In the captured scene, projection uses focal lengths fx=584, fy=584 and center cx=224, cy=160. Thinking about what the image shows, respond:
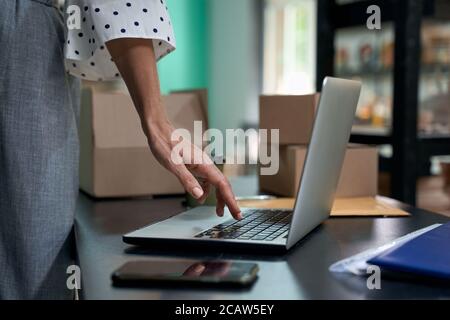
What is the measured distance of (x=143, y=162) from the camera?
1431mm

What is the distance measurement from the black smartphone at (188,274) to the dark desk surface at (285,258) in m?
0.01

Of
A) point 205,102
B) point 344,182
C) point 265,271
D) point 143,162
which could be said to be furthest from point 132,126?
point 265,271

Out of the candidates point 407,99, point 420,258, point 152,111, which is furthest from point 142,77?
point 407,99

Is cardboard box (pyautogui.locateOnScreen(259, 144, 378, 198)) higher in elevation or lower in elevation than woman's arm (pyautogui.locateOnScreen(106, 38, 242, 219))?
lower

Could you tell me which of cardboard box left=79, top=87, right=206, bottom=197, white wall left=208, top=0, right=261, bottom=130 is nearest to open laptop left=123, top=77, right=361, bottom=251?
cardboard box left=79, top=87, right=206, bottom=197

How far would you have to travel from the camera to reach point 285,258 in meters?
0.75

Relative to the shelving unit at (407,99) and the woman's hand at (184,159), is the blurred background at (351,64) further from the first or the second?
the woman's hand at (184,159)

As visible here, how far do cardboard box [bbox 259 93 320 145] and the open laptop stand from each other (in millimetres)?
434

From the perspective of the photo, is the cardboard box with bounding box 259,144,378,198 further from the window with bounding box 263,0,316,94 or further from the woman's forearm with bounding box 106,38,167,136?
the window with bounding box 263,0,316,94

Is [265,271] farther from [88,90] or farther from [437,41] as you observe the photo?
[437,41]

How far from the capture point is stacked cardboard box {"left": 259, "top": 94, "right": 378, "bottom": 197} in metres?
1.36

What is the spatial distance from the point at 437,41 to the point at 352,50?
67 cm

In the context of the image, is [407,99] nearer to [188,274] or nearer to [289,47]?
[188,274]

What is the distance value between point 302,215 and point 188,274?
0.73ft
